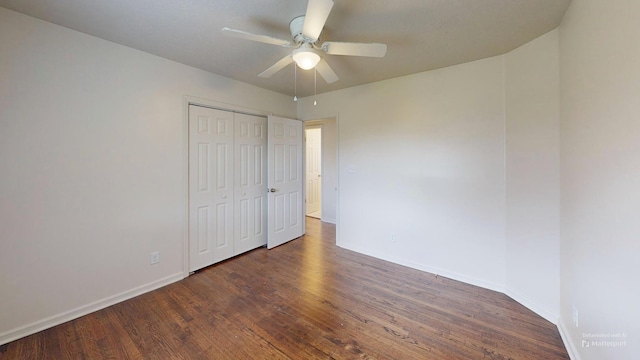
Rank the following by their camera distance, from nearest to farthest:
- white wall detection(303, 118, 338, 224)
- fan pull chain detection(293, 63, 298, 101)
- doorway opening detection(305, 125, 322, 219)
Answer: fan pull chain detection(293, 63, 298, 101) → white wall detection(303, 118, 338, 224) → doorway opening detection(305, 125, 322, 219)

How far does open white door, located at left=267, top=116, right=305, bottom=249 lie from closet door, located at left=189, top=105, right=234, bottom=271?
0.62 meters

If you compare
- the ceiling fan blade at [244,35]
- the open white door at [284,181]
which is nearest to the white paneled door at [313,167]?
the open white door at [284,181]

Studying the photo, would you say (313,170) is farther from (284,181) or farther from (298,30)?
(298,30)

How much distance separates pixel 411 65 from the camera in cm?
260

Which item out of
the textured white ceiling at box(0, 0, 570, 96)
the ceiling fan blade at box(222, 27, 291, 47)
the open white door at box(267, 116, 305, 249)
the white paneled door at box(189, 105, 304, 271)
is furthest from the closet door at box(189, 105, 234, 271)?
the ceiling fan blade at box(222, 27, 291, 47)

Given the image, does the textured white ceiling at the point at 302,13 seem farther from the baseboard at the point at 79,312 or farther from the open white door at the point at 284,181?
the baseboard at the point at 79,312

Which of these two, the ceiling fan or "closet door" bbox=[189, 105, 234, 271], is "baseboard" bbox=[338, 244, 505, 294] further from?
the ceiling fan

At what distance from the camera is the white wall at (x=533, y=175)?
1926 millimetres

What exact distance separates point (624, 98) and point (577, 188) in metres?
0.73

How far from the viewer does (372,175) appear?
325 cm

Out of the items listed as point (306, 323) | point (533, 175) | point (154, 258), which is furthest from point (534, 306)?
point (154, 258)

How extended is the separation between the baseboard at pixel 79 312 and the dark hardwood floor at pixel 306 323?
0.05 meters

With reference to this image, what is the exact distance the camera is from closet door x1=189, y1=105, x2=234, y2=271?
2783 mm

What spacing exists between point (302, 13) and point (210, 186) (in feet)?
7.33
